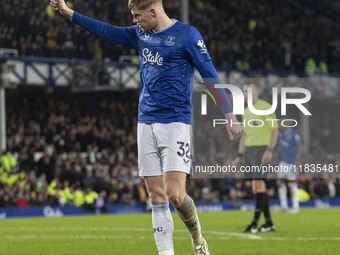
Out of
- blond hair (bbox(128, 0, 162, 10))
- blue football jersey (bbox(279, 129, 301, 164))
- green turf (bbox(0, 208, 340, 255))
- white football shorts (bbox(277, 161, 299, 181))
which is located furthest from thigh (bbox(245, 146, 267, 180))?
white football shorts (bbox(277, 161, 299, 181))

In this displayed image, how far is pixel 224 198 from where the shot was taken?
25641 millimetres

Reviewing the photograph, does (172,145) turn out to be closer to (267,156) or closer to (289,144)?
(267,156)

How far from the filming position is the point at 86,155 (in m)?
25.4

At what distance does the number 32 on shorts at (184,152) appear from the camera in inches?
254

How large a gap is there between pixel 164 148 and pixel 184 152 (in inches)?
6.7

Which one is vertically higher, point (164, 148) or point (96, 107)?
point (96, 107)

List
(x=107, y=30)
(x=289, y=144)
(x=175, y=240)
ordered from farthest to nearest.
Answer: (x=289, y=144), (x=175, y=240), (x=107, y=30)

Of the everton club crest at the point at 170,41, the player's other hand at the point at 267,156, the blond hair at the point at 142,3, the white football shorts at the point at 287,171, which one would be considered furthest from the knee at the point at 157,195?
the white football shorts at the point at 287,171

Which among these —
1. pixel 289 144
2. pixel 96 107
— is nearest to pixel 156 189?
pixel 289 144

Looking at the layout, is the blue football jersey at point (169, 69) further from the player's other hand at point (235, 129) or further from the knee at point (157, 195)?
the knee at point (157, 195)

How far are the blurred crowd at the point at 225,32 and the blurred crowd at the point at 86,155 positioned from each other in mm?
2248

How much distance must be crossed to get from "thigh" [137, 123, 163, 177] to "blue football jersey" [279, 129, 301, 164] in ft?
39.3

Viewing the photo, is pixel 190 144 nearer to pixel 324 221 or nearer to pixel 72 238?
pixel 72 238

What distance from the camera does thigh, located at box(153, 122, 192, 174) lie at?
6.41 meters
